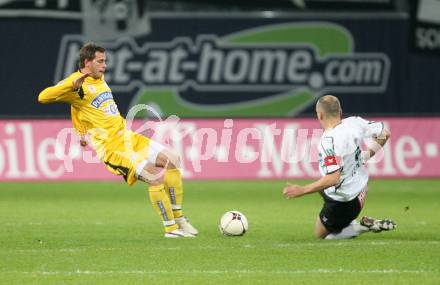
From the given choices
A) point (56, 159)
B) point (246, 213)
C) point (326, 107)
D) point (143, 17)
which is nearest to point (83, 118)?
point (326, 107)

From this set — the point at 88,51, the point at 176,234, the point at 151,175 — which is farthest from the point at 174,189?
the point at 88,51

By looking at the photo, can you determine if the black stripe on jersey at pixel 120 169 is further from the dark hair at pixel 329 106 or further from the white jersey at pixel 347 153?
the dark hair at pixel 329 106

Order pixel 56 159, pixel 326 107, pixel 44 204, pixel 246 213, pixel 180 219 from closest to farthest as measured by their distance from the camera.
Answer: pixel 326 107, pixel 180 219, pixel 246 213, pixel 44 204, pixel 56 159

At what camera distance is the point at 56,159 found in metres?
18.5

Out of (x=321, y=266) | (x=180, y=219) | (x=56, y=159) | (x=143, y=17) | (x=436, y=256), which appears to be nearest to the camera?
(x=321, y=266)

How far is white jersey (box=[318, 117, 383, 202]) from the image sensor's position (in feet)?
32.6

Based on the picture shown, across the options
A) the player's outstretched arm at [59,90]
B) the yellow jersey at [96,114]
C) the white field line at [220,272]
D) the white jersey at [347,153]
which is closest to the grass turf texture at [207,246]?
the white field line at [220,272]

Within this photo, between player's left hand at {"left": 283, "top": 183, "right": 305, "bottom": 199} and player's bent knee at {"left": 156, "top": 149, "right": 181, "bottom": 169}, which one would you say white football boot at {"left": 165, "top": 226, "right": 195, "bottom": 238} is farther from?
player's left hand at {"left": 283, "top": 183, "right": 305, "bottom": 199}

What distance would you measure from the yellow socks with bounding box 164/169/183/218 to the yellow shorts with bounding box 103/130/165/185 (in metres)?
0.32

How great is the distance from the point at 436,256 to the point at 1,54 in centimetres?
1614

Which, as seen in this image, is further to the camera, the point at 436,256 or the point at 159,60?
the point at 159,60

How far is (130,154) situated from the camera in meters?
10.9

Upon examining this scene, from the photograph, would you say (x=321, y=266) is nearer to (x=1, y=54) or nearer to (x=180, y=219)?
(x=180, y=219)

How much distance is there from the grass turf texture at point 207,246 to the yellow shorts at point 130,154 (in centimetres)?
69
